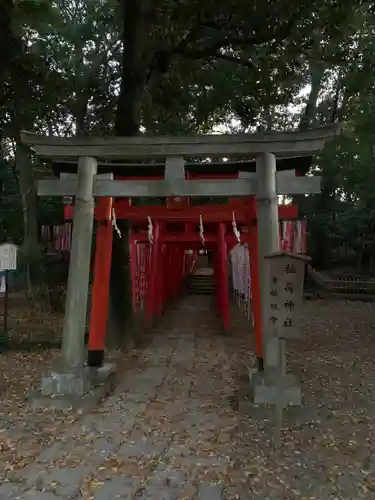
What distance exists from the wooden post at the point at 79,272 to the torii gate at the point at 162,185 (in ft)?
0.04

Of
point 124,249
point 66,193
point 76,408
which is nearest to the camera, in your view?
point 76,408

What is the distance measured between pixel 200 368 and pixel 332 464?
4354 millimetres

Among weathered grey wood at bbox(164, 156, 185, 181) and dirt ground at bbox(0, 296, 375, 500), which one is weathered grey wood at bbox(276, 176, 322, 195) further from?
dirt ground at bbox(0, 296, 375, 500)

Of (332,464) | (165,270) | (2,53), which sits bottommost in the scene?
(332,464)

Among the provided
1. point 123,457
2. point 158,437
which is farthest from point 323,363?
point 123,457

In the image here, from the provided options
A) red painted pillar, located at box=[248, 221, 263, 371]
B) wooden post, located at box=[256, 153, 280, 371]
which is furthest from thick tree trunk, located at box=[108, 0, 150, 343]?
wooden post, located at box=[256, 153, 280, 371]

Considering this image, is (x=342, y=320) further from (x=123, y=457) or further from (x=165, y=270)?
(x=123, y=457)

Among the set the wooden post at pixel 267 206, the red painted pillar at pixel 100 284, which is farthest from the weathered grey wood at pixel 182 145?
the red painted pillar at pixel 100 284

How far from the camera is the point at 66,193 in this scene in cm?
684

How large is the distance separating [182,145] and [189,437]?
10.9 feet

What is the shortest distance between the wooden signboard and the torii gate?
107 cm

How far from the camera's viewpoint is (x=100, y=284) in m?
7.63

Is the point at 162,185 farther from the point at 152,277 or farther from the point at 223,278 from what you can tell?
the point at 223,278

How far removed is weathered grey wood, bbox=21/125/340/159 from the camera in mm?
6461
